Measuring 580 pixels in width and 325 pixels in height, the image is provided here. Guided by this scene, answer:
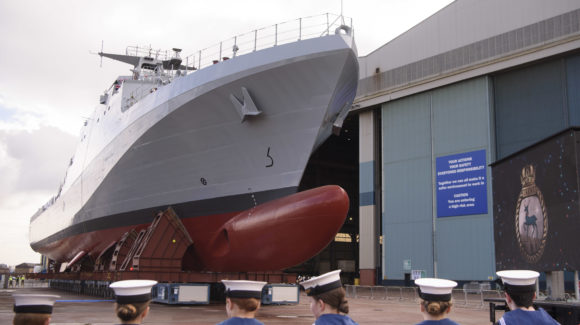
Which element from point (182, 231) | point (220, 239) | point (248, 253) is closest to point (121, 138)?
point (182, 231)

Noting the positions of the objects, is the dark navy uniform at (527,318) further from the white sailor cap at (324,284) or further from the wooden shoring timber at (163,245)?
the wooden shoring timber at (163,245)

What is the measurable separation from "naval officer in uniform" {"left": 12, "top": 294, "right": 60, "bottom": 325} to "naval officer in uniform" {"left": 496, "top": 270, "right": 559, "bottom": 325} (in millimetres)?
2707

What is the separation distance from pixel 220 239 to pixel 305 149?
3272 mm

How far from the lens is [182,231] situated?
14.4 m

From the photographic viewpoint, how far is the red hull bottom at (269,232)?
12.1 m

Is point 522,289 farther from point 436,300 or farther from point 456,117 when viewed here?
point 456,117

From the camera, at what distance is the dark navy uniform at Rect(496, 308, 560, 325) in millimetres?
3201

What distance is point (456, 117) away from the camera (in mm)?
26094

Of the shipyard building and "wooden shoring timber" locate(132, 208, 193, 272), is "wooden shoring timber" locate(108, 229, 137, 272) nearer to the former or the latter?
"wooden shoring timber" locate(132, 208, 193, 272)

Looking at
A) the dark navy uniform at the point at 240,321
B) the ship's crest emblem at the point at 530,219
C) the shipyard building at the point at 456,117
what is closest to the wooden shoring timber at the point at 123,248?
the ship's crest emblem at the point at 530,219

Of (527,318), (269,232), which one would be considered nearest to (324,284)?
(527,318)

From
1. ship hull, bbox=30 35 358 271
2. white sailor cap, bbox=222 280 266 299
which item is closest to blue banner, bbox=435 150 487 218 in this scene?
ship hull, bbox=30 35 358 271

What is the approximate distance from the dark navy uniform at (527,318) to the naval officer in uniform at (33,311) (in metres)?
2.71

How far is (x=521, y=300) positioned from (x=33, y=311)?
2.93 meters
